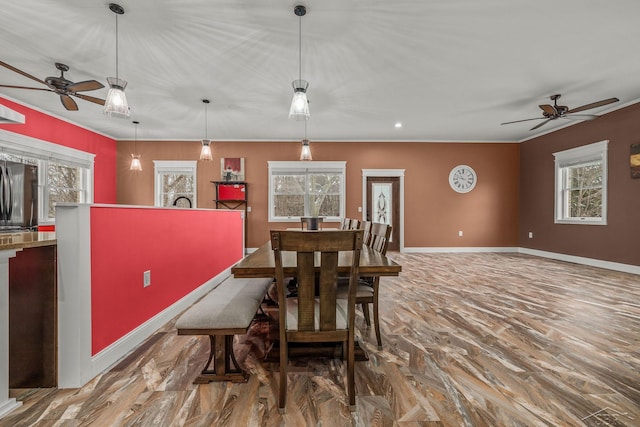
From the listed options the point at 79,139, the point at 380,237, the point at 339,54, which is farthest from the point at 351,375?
the point at 79,139

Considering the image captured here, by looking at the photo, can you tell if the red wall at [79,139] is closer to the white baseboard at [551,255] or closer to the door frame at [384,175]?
the door frame at [384,175]

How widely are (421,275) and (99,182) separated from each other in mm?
6989

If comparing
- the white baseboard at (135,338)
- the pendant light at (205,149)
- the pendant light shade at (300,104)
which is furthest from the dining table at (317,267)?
the pendant light at (205,149)

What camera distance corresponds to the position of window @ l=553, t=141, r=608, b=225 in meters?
4.87

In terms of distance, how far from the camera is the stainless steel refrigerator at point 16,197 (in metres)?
2.12

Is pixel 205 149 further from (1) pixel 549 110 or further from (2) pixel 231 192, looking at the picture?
(1) pixel 549 110

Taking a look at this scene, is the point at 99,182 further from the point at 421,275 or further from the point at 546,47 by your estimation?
the point at 546,47

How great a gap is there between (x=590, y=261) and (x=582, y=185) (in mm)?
1485

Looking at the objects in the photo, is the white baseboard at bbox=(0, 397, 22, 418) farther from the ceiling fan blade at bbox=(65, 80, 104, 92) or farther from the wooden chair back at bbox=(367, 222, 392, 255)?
the ceiling fan blade at bbox=(65, 80, 104, 92)

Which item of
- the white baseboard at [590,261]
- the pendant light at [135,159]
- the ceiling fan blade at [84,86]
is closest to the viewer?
the ceiling fan blade at [84,86]

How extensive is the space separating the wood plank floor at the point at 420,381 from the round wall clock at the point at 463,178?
4252 mm

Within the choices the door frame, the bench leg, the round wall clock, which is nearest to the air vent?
the bench leg

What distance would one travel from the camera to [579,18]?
8.19 feet

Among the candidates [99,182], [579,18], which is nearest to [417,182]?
[579,18]
